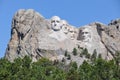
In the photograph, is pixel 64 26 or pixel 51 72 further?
pixel 64 26

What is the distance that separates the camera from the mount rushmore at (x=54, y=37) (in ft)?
201

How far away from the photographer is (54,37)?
61.7m

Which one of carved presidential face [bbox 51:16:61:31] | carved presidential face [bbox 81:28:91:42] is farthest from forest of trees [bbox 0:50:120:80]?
carved presidential face [bbox 81:28:91:42]

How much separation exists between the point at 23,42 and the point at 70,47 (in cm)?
481

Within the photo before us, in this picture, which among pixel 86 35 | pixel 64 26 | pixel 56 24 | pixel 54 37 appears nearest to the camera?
pixel 54 37

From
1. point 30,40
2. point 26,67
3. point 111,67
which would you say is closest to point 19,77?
point 26,67

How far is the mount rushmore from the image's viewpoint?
201 feet

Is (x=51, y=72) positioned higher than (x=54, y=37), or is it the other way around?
(x=54, y=37)

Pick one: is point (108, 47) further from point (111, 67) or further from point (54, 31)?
point (111, 67)

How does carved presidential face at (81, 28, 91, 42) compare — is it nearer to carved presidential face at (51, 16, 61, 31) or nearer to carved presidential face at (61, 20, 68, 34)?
carved presidential face at (61, 20, 68, 34)

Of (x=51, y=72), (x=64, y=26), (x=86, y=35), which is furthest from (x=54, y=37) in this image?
(x=51, y=72)

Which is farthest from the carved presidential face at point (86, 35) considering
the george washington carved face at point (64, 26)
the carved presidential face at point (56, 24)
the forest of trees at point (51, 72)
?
the forest of trees at point (51, 72)

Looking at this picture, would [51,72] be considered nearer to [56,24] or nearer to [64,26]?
[56,24]

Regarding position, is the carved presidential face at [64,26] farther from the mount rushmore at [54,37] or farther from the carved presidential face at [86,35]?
the carved presidential face at [86,35]
